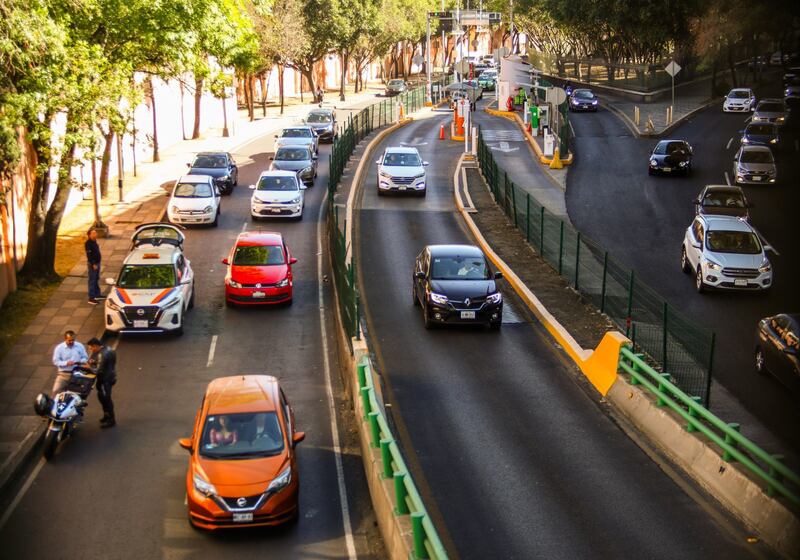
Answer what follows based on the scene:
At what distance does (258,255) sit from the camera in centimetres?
2606

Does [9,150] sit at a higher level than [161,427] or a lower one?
higher

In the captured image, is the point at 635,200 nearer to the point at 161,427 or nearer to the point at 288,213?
the point at 288,213

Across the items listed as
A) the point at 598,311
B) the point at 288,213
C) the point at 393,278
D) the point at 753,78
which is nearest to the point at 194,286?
the point at 393,278

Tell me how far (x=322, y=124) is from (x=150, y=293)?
117 feet

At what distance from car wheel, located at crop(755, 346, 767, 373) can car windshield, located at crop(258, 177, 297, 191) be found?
19.7 meters

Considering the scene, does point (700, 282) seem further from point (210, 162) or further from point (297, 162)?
point (210, 162)

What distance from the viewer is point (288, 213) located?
35.1 m

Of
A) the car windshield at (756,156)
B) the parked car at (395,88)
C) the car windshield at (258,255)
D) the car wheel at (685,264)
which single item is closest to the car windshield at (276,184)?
the car windshield at (258,255)

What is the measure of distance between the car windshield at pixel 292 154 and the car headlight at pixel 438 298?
70.9 ft

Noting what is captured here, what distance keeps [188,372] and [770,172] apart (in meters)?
28.8

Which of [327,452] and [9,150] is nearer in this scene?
[327,452]

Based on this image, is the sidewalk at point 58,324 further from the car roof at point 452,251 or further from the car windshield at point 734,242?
the car windshield at point 734,242

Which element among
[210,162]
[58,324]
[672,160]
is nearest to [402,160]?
[210,162]

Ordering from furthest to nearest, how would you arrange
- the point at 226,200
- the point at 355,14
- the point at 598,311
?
1. the point at 355,14
2. the point at 226,200
3. the point at 598,311
